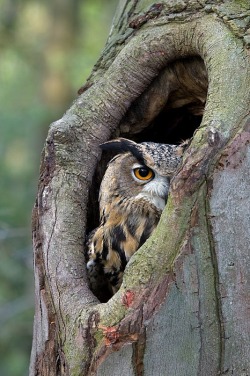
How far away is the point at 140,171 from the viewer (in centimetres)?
284

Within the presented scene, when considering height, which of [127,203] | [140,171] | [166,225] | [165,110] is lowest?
[166,225]

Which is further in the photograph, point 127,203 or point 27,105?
point 27,105

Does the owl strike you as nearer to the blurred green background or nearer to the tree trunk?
the tree trunk

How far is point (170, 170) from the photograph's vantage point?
2734mm

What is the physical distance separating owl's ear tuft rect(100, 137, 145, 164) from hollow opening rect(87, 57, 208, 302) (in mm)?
148

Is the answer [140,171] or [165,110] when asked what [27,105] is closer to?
[165,110]

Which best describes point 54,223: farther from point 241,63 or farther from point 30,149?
point 30,149

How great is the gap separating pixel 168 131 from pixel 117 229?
0.65 meters

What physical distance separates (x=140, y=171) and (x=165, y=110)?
40 cm

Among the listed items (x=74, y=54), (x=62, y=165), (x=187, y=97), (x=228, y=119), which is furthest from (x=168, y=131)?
(x=74, y=54)

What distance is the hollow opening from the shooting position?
281cm

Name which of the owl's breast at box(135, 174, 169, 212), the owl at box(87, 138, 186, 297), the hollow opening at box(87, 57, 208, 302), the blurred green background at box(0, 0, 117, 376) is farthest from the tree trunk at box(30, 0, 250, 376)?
the blurred green background at box(0, 0, 117, 376)

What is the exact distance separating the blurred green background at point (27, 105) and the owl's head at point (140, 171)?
2.88 meters

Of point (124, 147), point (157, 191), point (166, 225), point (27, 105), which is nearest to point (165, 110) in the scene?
point (124, 147)
